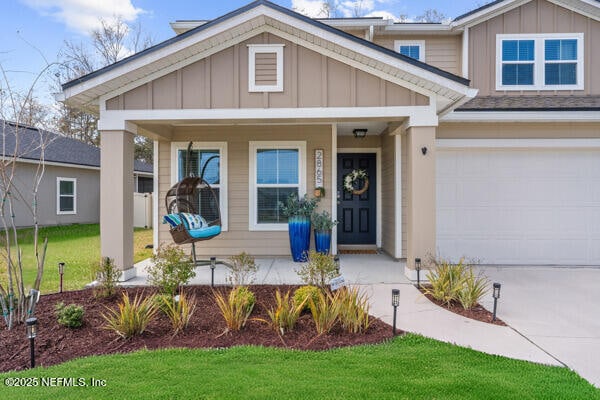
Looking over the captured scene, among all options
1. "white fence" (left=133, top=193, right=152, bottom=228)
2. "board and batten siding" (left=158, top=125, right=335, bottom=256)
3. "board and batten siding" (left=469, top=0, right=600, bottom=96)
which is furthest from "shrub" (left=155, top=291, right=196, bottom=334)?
"white fence" (left=133, top=193, right=152, bottom=228)

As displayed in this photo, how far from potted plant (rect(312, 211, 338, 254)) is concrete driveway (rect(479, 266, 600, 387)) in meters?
2.67

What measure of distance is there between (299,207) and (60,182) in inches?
448

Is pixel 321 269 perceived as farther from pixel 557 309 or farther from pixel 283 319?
pixel 557 309

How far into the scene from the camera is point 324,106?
5.22m

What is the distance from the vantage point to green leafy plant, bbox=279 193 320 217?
267 inches

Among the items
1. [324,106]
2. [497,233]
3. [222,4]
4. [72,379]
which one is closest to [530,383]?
[72,379]

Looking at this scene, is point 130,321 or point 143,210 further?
point 143,210

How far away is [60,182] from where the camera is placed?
13.8m

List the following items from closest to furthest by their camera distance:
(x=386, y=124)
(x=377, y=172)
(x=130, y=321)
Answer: (x=130, y=321)
(x=386, y=124)
(x=377, y=172)

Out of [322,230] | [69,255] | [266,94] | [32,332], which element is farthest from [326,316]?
[69,255]

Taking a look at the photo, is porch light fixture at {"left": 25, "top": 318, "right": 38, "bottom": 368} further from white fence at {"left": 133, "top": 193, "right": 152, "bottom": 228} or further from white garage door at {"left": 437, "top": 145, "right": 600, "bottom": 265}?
white fence at {"left": 133, "top": 193, "right": 152, "bottom": 228}

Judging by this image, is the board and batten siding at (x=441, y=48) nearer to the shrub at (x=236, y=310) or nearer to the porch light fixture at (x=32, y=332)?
the shrub at (x=236, y=310)

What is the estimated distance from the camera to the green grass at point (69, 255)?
18.2ft

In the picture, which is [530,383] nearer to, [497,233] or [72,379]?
[72,379]
